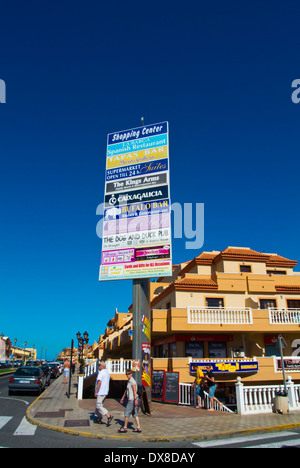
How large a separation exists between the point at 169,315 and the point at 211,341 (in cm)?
396

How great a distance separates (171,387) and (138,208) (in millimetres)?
8940

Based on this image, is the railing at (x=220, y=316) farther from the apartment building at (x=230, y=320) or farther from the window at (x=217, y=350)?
the window at (x=217, y=350)

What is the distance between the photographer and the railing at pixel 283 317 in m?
22.1

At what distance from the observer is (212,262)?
87.8ft

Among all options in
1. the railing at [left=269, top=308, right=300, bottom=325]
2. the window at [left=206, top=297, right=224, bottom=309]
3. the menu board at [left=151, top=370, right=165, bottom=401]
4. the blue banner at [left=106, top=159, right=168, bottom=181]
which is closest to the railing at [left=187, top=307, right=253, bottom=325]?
the railing at [left=269, top=308, right=300, bottom=325]

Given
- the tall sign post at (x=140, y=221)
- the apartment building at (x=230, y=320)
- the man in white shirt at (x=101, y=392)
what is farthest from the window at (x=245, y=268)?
the man in white shirt at (x=101, y=392)

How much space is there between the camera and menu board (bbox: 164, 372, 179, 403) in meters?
16.8

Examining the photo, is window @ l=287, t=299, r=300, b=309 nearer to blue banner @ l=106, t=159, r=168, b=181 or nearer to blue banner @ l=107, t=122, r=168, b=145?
blue banner @ l=106, t=159, r=168, b=181

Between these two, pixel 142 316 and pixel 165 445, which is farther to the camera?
pixel 142 316

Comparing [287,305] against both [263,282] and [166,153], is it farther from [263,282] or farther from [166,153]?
[166,153]

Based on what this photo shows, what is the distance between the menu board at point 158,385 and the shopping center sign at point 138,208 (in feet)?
20.4

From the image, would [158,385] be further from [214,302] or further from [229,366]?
[214,302]

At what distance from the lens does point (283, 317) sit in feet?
73.1

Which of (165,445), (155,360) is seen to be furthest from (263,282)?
(165,445)
